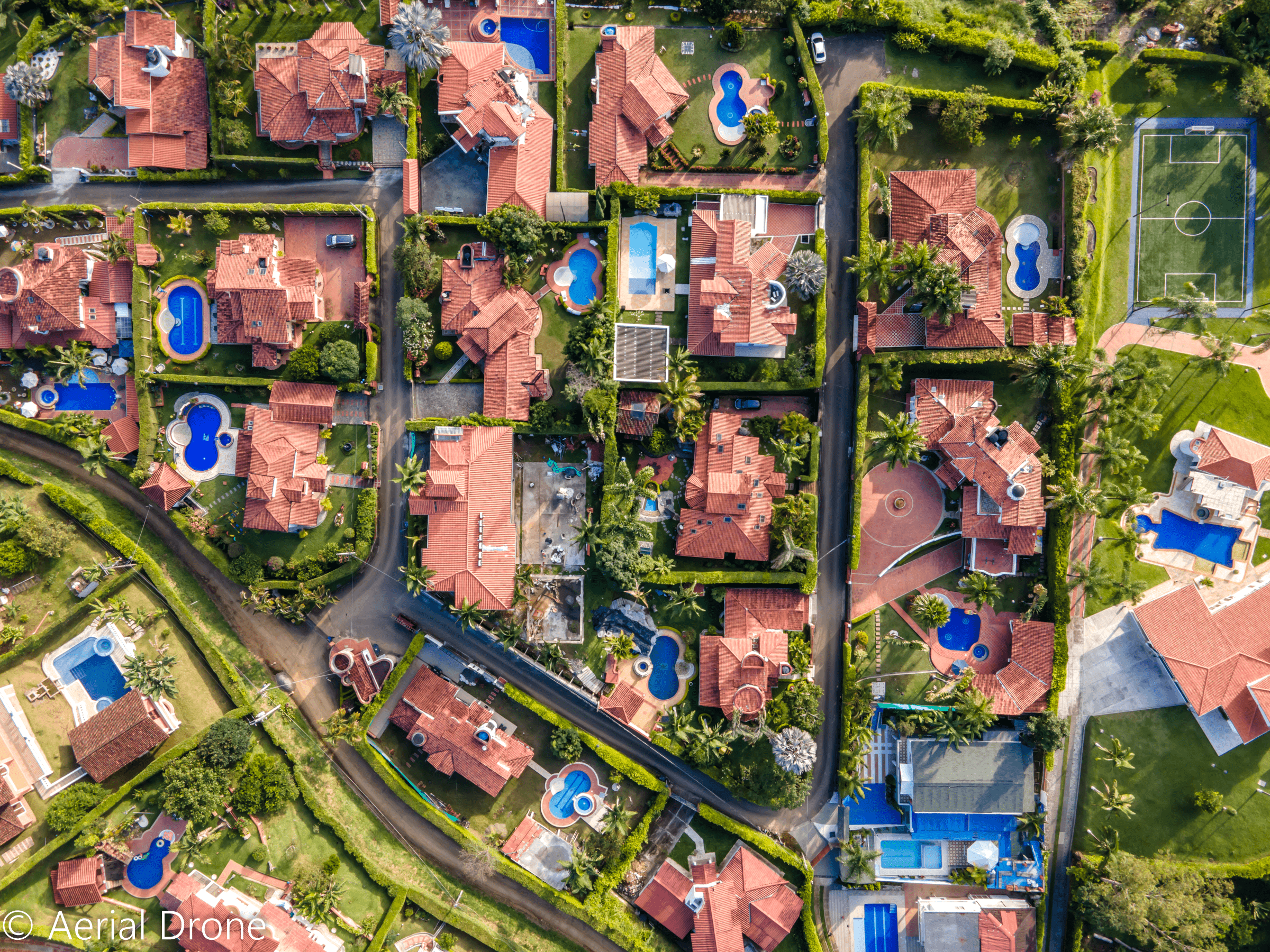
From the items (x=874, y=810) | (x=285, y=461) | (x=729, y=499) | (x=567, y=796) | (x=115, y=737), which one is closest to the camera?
(x=115, y=737)

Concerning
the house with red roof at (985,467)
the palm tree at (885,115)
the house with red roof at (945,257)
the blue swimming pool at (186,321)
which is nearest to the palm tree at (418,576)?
the blue swimming pool at (186,321)

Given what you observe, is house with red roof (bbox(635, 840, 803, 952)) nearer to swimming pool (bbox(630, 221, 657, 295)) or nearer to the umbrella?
the umbrella

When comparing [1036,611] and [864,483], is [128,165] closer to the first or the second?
[864,483]

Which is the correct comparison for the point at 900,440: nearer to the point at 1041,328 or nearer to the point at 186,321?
the point at 1041,328

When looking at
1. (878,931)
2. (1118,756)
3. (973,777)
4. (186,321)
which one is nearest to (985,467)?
(973,777)

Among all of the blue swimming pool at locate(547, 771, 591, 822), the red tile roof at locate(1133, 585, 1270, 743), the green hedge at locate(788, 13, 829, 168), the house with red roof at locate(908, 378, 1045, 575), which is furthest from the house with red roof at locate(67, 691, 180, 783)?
the red tile roof at locate(1133, 585, 1270, 743)

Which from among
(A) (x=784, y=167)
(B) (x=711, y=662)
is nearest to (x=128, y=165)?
(A) (x=784, y=167)
